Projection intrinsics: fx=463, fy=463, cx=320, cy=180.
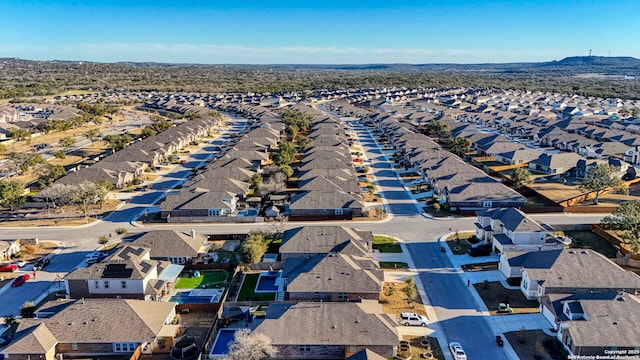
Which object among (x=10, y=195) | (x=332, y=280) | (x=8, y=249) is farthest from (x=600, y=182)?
(x=10, y=195)

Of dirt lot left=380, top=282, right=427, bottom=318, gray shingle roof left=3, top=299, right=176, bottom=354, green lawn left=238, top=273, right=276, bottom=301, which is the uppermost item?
gray shingle roof left=3, top=299, right=176, bottom=354

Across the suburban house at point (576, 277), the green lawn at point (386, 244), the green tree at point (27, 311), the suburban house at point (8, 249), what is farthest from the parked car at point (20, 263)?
the suburban house at point (576, 277)

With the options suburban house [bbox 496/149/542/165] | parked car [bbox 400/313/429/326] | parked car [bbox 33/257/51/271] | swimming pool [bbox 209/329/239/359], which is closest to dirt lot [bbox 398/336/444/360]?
parked car [bbox 400/313/429/326]

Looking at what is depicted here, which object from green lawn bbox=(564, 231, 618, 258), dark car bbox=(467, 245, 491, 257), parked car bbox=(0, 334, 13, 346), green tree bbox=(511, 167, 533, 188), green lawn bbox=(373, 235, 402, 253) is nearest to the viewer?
parked car bbox=(0, 334, 13, 346)

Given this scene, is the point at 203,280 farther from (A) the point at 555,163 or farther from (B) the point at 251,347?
(A) the point at 555,163

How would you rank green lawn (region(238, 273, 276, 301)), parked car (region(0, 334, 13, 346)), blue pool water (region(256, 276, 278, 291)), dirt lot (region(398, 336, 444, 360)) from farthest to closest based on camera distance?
blue pool water (region(256, 276, 278, 291)) < green lawn (region(238, 273, 276, 301)) < parked car (region(0, 334, 13, 346)) < dirt lot (region(398, 336, 444, 360))

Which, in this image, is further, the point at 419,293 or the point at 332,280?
the point at 419,293

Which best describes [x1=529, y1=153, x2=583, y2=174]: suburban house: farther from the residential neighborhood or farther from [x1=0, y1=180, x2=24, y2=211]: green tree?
[x1=0, y1=180, x2=24, y2=211]: green tree

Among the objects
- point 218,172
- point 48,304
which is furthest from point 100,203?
point 48,304
